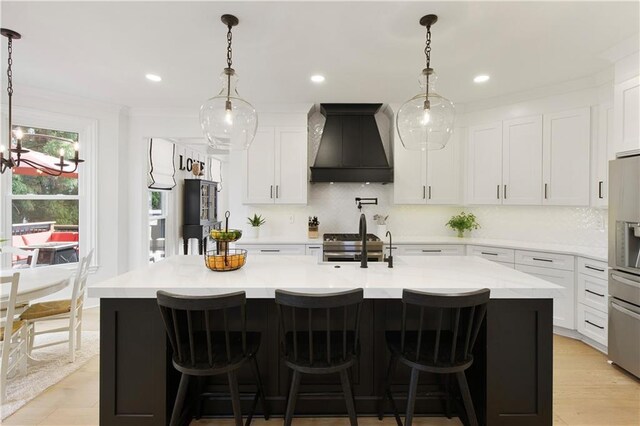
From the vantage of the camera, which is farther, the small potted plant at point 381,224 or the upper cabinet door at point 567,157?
the small potted plant at point 381,224

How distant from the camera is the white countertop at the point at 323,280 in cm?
179

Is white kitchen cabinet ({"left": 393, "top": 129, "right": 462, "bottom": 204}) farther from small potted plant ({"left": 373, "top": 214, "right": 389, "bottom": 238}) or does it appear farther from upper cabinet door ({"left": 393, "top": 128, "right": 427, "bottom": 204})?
small potted plant ({"left": 373, "top": 214, "right": 389, "bottom": 238})

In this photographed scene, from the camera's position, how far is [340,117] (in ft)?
14.5

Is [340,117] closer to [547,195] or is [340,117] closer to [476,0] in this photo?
[476,0]

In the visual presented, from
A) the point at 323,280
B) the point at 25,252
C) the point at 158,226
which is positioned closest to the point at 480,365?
the point at 323,280

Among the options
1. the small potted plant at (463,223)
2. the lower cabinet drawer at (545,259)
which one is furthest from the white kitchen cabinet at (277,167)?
the lower cabinet drawer at (545,259)

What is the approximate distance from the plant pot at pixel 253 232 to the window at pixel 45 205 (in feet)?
7.29

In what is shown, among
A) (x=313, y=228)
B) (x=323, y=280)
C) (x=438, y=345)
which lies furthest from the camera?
(x=313, y=228)

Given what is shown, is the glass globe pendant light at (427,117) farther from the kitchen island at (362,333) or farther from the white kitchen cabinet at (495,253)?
the white kitchen cabinet at (495,253)

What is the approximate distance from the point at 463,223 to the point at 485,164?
2.77 feet

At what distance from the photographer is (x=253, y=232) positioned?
469cm

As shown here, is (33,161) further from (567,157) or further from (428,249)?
(567,157)

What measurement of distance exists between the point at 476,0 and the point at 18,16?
3.26 metres

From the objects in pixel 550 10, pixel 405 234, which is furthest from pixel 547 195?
pixel 550 10
